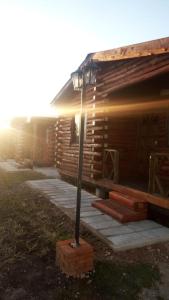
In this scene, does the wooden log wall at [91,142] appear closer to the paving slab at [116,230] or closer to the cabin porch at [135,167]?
the cabin porch at [135,167]

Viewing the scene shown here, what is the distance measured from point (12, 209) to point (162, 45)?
223 inches

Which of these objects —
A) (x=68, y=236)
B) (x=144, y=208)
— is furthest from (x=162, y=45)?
(x=68, y=236)

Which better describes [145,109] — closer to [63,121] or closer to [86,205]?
[86,205]

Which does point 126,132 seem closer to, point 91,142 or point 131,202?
point 91,142

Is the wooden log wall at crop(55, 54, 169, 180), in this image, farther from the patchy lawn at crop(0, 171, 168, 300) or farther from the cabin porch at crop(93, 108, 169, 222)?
the patchy lawn at crop(0, 171, 168, 300)

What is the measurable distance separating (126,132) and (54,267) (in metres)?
6.14

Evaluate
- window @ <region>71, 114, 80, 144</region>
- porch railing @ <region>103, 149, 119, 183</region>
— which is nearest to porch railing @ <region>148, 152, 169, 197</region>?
porch railing @ <region>103, 149, 119, 183</region>

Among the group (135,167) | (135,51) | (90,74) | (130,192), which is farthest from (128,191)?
(90,74)

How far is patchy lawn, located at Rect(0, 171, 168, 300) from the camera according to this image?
12.9ft

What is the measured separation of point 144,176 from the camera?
393 inches

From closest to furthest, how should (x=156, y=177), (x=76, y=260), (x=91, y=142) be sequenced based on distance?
1. (x=76, y=260)
2. (x=156, y=177)
3. (x=91, y=142)

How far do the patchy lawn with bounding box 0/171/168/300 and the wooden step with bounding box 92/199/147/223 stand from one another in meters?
1.08

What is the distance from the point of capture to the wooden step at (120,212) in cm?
672

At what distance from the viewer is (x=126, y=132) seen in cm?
984
